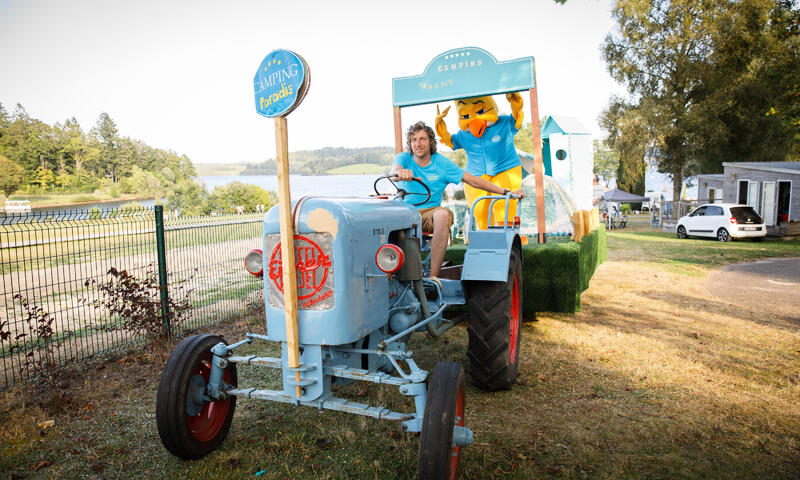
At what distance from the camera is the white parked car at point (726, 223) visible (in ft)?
49.6

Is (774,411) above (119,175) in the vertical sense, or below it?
below

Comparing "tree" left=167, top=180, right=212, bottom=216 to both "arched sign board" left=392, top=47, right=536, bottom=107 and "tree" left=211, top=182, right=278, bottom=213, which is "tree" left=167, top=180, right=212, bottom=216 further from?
"arched sign board" left=392, top=47, right=536, bottom=107

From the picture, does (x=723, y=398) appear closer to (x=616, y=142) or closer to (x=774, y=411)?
(x=774, y=411)

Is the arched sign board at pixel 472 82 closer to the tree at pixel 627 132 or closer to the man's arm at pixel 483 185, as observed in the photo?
the man's arm at pixel 483 185

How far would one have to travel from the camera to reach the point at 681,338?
5.02m

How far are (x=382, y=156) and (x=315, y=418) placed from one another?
284cm

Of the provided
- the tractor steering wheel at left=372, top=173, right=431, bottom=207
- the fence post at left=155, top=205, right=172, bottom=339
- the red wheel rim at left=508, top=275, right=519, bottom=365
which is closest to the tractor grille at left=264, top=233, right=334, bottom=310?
the tractor steering wheel at left=372, top=173, right=431, bottom=207

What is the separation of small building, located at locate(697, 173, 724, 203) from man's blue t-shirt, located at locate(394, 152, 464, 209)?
22471mm

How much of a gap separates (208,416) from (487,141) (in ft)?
15.2

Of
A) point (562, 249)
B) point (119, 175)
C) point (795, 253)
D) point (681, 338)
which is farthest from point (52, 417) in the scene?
point (119, 175)

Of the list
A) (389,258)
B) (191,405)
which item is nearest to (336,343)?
(389,258)

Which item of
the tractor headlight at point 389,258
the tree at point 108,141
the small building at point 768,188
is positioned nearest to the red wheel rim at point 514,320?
the tractor headlight at point 389,258

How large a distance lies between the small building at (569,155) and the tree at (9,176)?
61.4ft

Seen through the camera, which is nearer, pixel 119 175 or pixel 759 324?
pixel 759 324
